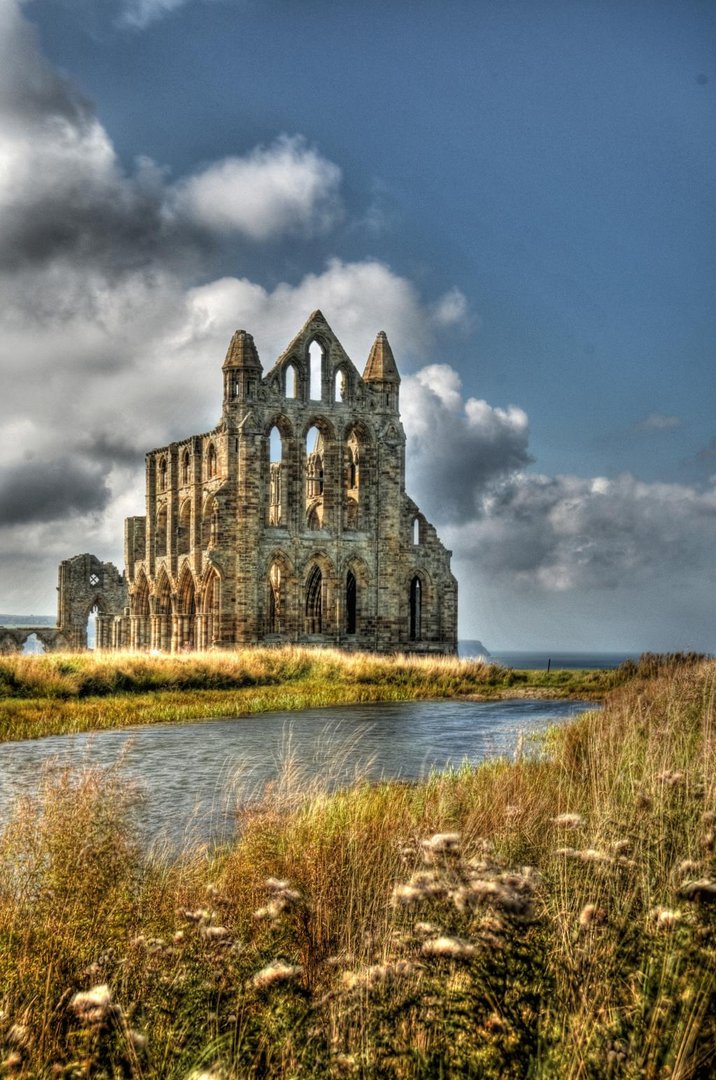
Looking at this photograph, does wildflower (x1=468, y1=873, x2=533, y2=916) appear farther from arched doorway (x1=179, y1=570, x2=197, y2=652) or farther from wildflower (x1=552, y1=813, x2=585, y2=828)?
arched doorway (x1=179, y1=570, x2=197, y2=652)

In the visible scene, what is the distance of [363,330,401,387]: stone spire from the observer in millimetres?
53438

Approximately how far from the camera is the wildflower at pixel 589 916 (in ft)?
15.2

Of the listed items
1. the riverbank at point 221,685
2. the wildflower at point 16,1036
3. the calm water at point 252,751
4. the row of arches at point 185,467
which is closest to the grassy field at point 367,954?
the wildflower at point 16,1036

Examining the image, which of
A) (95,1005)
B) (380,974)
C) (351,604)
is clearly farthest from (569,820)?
(351,604)

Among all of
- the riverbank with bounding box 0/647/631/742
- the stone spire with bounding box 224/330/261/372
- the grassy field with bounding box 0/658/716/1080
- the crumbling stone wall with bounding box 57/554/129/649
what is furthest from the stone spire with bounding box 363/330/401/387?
the grassy field with bounding box 0/658/716/1080

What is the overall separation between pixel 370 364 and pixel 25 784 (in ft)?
138

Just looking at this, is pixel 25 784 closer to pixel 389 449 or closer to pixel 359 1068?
pixel 359 1068

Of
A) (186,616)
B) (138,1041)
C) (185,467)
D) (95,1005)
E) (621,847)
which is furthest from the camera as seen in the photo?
(185,467)

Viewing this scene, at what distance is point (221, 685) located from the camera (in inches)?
1298

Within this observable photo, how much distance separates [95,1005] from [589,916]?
2.27 m

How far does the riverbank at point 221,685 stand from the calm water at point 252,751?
4.84 ft

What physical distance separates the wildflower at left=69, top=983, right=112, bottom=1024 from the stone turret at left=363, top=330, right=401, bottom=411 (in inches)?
1964

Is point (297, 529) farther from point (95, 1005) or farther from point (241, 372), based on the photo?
point (95, 1005)

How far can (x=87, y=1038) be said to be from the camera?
4383mm
